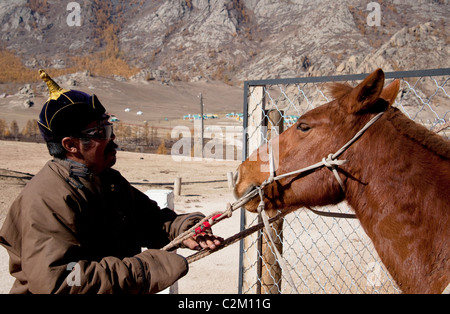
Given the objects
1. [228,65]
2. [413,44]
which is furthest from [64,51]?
[413,44]

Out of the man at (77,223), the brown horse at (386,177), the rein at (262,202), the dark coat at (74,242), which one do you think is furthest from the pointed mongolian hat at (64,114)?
the brown horse at (386,177)

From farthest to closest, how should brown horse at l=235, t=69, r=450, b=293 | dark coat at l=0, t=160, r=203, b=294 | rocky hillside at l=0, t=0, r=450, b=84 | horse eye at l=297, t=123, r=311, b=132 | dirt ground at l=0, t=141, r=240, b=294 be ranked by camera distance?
rocky hillside at l=0, t=0, r=450, b=84
dirt ground at l=0, t=141, r=240, b=294
horse eye at l=297, t=123, r=311, b=132
brown horse at l=235, t=69, r=450, b=293
dark coat at l=0, t=160, r=203, b=294

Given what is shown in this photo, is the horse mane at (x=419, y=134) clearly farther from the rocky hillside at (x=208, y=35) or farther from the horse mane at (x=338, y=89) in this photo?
the rocky hillside at (x=208, y=35)

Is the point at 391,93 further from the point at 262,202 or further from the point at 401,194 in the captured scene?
the point at 262,202

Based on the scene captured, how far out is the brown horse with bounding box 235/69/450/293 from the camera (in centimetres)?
192

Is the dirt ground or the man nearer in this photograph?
the man

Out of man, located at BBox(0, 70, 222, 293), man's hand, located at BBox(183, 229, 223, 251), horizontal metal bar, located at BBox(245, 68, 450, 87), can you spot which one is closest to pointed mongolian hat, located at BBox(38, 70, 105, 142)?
man, located at BBox(0, 70, 222, 293)

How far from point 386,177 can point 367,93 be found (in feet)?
1.53

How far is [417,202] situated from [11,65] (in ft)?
277

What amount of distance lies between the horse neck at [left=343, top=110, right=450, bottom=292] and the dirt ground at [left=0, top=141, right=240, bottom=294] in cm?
374

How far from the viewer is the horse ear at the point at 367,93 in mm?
1945

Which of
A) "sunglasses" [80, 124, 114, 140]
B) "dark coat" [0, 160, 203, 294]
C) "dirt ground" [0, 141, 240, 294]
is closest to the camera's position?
"dark coat" [0, 160, 203, 294]

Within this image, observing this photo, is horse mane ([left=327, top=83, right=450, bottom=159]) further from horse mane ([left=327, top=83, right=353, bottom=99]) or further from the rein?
horse mane ([left=327, top=83, right=353, bottom=99])
